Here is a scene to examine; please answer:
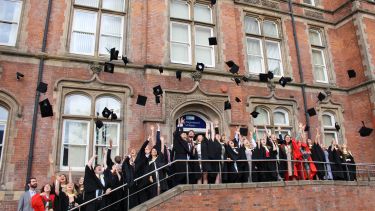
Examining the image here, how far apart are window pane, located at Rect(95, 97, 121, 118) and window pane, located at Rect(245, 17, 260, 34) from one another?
6948 mm

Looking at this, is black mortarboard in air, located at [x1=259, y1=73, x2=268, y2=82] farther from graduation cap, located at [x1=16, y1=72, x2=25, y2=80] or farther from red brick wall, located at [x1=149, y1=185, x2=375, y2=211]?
graduation cap, located at [x1=16, y1=72, x2=25, y2=80]

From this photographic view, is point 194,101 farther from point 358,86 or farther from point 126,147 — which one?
point 358,86

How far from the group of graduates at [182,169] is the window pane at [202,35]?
4927 millimetres

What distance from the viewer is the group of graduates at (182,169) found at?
25.2 ft

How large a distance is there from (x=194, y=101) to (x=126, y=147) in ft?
9.72

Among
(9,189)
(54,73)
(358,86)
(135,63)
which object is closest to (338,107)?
(358,86)

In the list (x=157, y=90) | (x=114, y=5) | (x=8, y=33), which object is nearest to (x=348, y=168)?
(x=157, y=90)

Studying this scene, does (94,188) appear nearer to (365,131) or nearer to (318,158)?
(318,158)

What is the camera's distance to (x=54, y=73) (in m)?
11.0

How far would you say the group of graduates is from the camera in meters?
7.67

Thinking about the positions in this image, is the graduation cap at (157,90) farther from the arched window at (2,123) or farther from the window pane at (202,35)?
the arched window at (2,123)

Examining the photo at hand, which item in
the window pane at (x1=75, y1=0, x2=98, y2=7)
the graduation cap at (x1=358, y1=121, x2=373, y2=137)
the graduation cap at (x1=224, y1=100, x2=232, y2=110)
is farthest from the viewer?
the graduation cap at (x1=358, y1=121, x2=373, y2=137)

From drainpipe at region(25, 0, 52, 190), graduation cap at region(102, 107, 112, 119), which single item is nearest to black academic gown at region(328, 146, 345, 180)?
graduation cap at region(102, 107, 112, 119)

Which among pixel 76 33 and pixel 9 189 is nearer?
pixel 9 189
